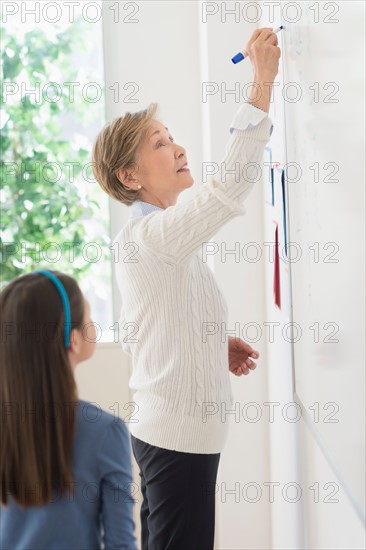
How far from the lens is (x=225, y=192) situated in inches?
59.2

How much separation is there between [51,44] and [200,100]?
24.5 inches

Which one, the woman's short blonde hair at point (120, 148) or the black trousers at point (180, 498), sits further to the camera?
the woman's short blonde hair at point (120, 148)

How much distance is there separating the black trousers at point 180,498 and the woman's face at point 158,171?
1.88 ft

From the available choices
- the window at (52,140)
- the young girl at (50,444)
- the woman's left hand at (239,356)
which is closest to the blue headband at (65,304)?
the young girl at (50,444)

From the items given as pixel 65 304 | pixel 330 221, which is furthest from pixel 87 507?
pixel 330 221

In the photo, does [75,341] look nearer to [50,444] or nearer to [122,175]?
[50,444]

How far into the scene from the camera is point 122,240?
1.69 meters

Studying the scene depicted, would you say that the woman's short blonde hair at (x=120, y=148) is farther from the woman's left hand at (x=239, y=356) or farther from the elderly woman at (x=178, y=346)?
the woman's left hand at (x=239, y=356)

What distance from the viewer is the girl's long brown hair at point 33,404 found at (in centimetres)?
123

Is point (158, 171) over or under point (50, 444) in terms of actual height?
over

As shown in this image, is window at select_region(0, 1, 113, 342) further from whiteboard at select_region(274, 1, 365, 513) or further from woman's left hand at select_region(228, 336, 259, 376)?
whiteboard at select_region(274, 1, 365, 513)

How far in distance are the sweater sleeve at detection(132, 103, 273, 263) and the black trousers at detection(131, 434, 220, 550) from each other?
17.9 inches

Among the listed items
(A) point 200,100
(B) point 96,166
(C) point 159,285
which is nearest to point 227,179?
(C) point 159,285

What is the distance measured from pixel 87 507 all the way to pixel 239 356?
0.82 metres
